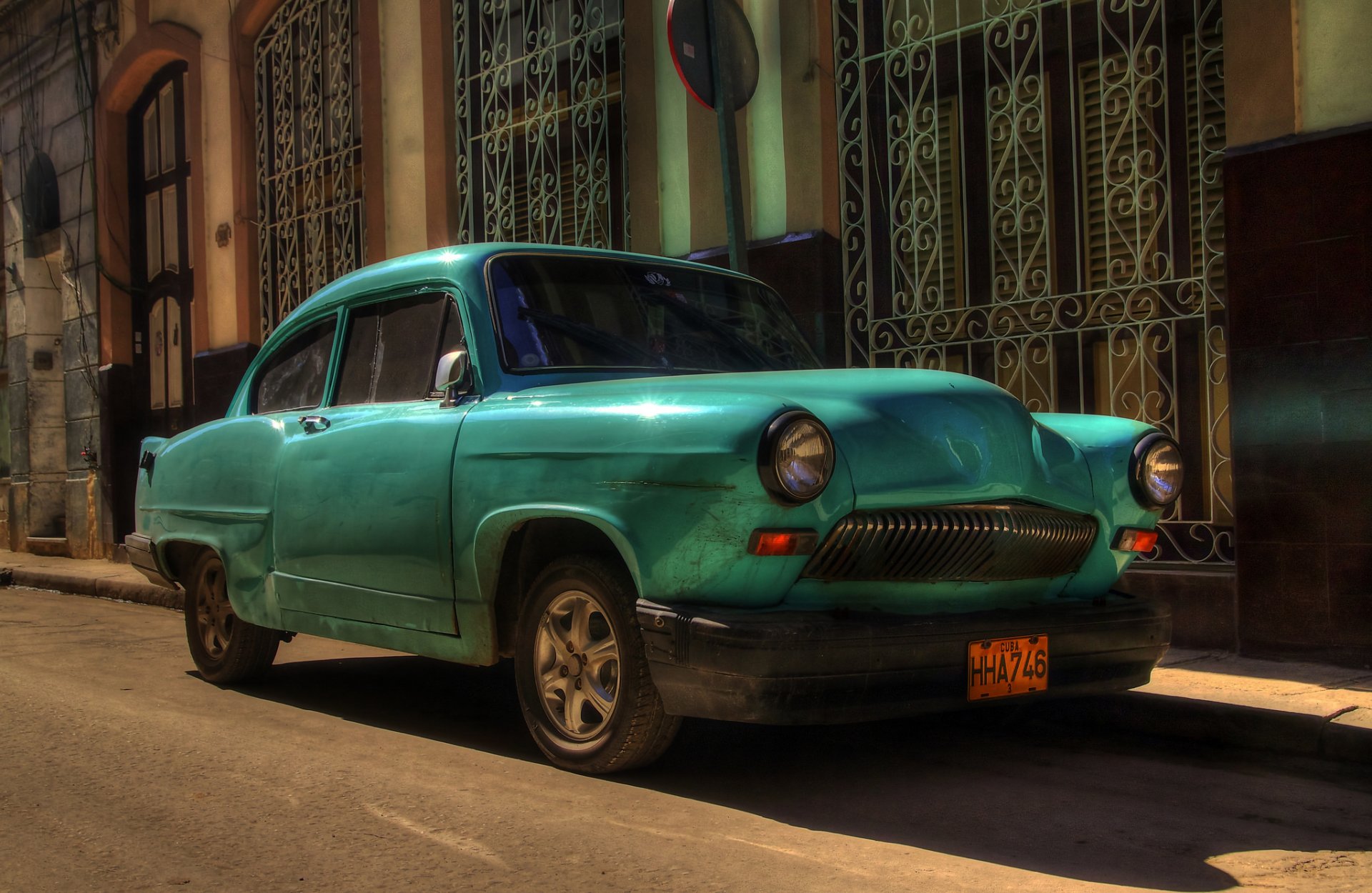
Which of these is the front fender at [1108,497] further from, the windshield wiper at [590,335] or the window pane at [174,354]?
the window pane at [174,354]

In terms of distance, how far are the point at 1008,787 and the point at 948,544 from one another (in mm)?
843

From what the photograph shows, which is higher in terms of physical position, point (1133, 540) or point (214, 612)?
point (1133, 540)

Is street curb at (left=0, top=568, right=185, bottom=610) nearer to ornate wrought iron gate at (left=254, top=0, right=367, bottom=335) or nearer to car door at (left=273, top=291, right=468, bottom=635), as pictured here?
ornate wrought iron gate at (left=254, top=0, right=367, bottom=335)

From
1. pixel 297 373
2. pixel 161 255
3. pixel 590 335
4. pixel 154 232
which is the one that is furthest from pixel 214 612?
pixel 154 232

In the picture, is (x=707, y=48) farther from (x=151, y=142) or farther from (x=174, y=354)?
(x=151, y=142)

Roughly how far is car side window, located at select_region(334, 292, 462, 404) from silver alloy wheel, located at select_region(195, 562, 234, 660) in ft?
4.47

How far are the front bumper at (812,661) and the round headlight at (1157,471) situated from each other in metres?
0.73

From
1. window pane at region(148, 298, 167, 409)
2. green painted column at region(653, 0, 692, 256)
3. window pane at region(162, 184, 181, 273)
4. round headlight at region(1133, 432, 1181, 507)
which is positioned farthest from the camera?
window pane at region(148, 298, 167, 409)

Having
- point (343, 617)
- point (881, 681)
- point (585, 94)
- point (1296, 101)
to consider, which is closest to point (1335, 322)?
point (1296, 101)

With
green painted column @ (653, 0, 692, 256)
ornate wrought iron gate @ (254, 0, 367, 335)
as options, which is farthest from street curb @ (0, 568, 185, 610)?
green painted column @ (653, 0, 692, 256)

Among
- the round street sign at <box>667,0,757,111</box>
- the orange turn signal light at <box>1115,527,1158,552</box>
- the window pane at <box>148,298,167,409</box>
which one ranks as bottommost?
the orange turn signal light at <box>1115,527,1158,552</box>

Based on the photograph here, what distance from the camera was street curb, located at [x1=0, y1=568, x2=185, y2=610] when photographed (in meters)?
10.8

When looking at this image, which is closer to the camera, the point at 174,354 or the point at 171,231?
the point at 174,354

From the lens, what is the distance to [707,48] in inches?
267
